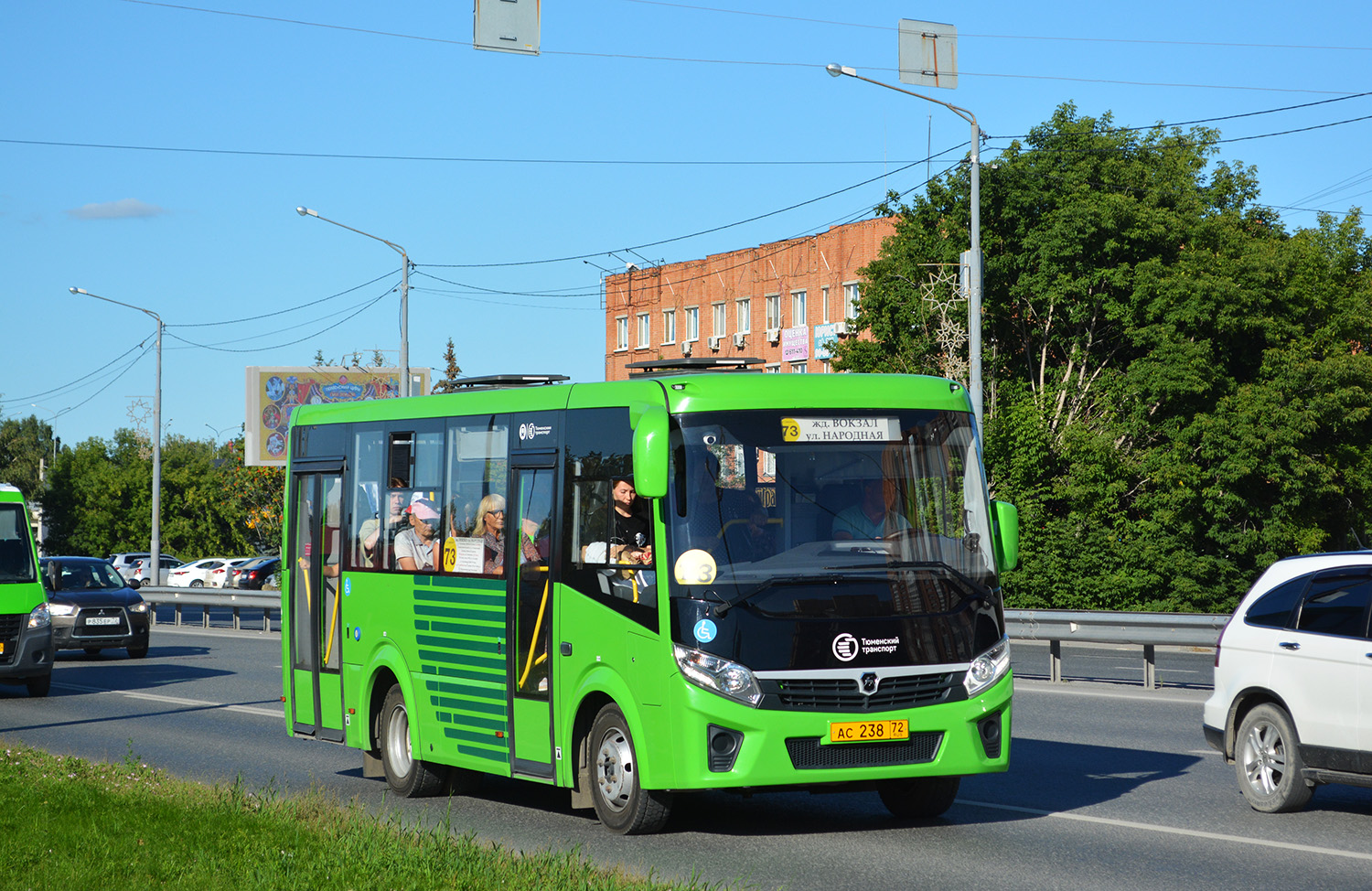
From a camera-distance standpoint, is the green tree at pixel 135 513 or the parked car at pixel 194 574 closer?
the parked car at pixel 194 574

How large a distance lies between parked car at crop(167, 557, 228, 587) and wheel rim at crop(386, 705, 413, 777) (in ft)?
199

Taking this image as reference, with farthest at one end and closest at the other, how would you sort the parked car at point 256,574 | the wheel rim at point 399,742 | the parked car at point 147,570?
1. the parked car at point 147,570
2. the parked car at point 256,574
3. the wheel rim at point 399,742

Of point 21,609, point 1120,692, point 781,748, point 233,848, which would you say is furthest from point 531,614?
point 21,609

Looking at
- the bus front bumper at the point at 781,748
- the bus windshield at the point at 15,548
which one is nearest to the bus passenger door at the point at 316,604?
the bus front bumper at the point at 781,748

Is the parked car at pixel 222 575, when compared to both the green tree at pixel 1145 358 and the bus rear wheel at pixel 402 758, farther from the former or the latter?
the bus rear wheel at pixel 402 758

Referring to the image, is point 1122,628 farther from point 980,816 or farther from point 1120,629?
point 980,816

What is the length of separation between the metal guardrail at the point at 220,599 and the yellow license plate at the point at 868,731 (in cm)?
2667

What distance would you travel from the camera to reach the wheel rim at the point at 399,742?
38.6ft

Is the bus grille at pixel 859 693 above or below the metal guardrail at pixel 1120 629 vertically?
above

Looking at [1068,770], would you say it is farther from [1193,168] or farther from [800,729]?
[1193,168]

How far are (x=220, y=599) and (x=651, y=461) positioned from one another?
2960 centimetres

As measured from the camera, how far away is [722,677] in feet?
29.1

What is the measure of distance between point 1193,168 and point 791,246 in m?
20.7

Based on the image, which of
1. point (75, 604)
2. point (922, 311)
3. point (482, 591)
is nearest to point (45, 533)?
point (922, 311)
